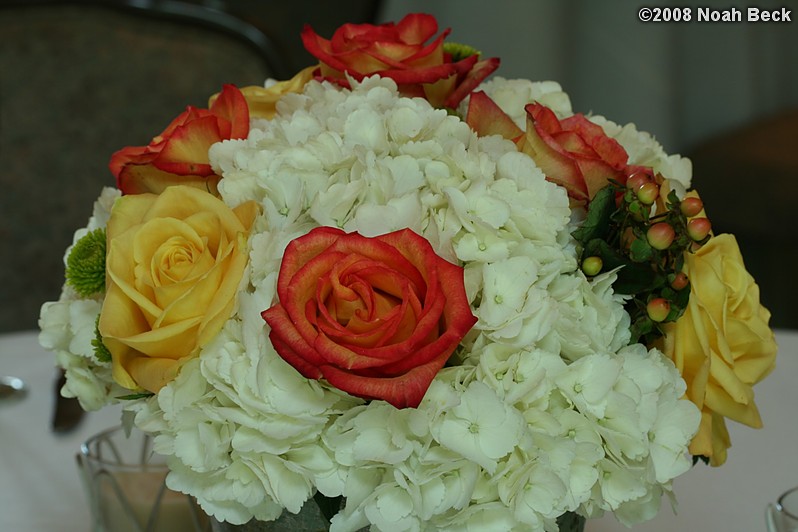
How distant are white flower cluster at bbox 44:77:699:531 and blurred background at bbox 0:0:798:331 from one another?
1.60 metres

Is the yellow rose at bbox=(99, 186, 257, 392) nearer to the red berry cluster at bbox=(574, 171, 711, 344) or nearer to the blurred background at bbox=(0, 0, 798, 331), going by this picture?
the red berry cluster at bbox=(574, 171, 711, 344)

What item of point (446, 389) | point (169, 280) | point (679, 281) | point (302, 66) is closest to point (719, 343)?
point (679, 281)

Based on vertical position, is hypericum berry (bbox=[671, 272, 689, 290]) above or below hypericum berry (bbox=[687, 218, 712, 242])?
→ below

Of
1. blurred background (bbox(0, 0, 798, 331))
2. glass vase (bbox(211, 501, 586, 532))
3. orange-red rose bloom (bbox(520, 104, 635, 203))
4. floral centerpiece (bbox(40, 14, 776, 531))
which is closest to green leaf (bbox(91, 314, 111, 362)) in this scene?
floral centerpiece (bbox(40, 14, 776, 531))

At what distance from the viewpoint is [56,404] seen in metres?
1.01

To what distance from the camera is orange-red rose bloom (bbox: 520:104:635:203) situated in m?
0.53

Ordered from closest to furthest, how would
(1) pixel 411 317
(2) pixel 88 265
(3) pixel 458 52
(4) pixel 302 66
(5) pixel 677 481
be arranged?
1. (1) pixel 411 317
2. (2) pixel 88 265
3. (3) pixel 458 52
4. (5) pixel 677 481
5. (4) pixel 302 66

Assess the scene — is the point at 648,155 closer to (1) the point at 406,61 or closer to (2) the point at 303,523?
(1) the point at 406,61

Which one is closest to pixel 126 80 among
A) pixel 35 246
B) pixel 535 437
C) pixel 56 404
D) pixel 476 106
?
pixel 35 246

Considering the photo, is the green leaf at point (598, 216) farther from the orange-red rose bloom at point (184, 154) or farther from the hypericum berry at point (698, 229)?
the orange-red rose bloom at point (184, 154)

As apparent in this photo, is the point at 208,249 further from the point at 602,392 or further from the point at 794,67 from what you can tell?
the point at 794,67

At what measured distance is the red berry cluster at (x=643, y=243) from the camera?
494 millimetres

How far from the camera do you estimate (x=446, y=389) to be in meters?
0.45

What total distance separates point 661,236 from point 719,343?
0.29ft
